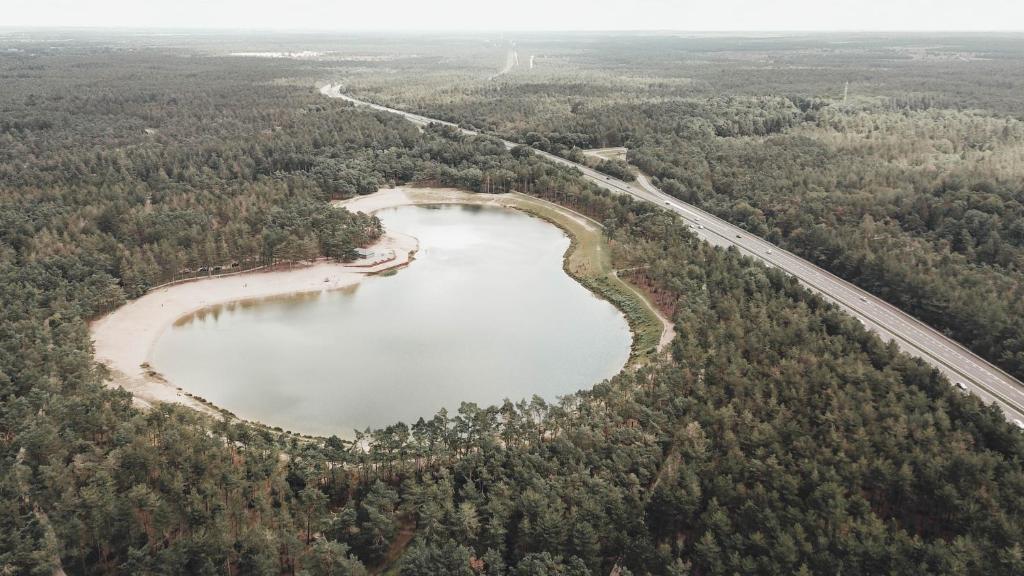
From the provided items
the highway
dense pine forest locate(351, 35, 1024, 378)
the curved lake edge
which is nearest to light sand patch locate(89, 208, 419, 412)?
the curved lake edge

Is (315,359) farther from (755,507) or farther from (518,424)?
(755,507)

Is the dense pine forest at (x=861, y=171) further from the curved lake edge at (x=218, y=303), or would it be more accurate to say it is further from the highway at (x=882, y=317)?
the curved lake edge at (x=218, y=303)

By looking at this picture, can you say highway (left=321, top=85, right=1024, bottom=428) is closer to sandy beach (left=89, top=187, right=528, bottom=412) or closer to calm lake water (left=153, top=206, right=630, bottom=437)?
calm lake water (left=153, top=206, right=630, bottom=437)

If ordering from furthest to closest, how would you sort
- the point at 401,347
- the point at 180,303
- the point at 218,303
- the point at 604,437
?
the point at 218,303 < the point at 180,303 < the point at 401,347 < the point at 604,437

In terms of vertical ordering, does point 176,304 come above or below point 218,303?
above

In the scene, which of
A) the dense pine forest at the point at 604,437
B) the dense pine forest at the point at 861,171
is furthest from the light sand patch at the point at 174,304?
the dense pine forest at the point at 861,171

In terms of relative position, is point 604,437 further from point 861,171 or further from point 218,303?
point 861,171

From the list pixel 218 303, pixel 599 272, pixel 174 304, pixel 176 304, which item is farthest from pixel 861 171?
pixel 174 304
